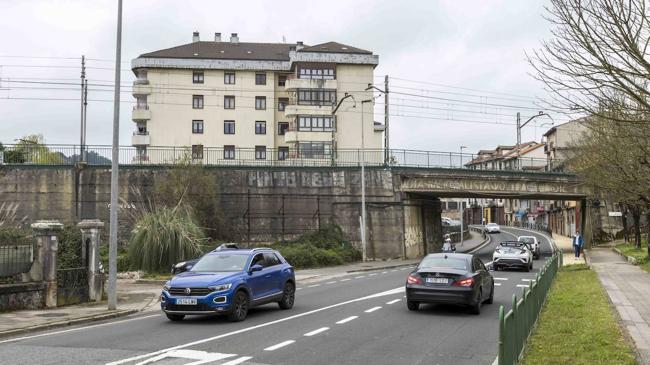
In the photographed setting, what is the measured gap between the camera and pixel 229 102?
237 ft

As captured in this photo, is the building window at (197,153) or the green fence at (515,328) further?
the building window at (197,153)

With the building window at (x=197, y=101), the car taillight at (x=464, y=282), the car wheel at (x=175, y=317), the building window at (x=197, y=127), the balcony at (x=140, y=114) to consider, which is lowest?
the car wheel at (x=175, y=317)

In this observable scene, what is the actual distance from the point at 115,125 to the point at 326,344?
32.3 ft

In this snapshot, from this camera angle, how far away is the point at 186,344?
10875 millimetres

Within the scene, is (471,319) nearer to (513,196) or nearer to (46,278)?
(46,278)

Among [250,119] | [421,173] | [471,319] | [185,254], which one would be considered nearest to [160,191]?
[185,254]

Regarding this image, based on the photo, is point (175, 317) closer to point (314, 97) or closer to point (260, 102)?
point (314, 97)

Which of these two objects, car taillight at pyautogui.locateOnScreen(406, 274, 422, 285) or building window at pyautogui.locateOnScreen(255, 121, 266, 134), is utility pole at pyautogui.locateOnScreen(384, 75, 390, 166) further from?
building window at pyautogui.locateOnScreen(255, 121, 266, 134)

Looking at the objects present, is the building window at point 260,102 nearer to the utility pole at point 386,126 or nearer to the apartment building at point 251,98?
the apartment building at point 251,98

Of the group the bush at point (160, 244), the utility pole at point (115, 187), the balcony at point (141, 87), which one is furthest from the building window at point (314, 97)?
the utility pole at point (115, 187)

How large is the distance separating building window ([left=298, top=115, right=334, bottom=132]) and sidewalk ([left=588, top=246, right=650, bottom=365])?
131 ft

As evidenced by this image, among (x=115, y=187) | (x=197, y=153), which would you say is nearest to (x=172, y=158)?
(x=197, y=153)

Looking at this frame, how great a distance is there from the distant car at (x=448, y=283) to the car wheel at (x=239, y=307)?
12.9 ft

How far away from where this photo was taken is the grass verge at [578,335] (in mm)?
9000
